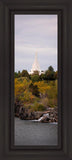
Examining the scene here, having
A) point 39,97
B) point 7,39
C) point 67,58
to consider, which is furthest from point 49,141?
point 7,39

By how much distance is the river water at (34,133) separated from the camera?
3.95ft

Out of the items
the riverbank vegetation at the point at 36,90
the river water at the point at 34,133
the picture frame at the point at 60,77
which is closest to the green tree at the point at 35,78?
the riverbank vegetation at the point at 36,90

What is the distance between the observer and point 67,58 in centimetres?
109

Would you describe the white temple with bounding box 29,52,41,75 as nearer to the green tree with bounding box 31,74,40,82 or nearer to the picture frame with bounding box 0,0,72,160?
the green tree with bounding box 31,74,40,82

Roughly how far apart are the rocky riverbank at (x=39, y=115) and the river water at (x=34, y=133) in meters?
0.03

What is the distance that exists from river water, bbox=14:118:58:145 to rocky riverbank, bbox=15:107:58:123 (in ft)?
0.11

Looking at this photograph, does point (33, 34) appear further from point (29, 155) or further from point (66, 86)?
point (29, 155)

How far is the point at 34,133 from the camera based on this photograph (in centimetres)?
122

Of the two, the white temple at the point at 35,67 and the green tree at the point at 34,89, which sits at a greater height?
the white temple at the point at 35,67

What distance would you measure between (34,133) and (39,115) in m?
A: 0.15

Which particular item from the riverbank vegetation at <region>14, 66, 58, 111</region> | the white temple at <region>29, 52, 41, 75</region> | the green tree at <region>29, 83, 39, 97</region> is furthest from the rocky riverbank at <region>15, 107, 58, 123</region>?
the white temple at <region>29, 52, 41, 75</region>

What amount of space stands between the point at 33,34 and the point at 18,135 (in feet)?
2.70

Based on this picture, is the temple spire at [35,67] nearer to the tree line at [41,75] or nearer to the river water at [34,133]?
the tree line at [41,75]

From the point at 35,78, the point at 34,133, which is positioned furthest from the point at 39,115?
the point at 35,78
